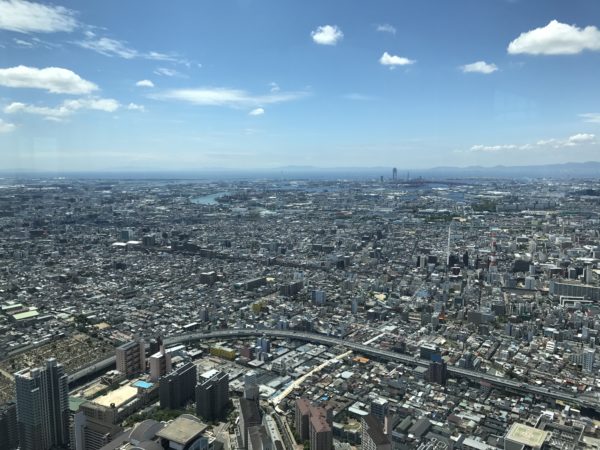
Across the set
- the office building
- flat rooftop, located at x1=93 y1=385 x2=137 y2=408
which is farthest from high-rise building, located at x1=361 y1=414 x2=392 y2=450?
flat rooftop, located at x1=93 y1=385 x2=137 y2=408

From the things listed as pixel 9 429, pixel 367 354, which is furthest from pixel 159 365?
pixel 367 354

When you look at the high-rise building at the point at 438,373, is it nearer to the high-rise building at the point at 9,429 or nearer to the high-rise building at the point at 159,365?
the high-rise building at the point at 159,365

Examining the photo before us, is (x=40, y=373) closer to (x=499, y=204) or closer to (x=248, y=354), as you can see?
(x=248, y=354)

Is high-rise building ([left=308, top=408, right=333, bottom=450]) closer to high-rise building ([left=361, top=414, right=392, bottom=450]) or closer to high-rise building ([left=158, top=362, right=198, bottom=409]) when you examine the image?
high-rise building ([left=361, top=414, right=392, bottom=450])

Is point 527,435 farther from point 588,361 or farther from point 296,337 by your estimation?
point 296,337

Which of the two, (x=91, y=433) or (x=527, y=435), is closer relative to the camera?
(x=91, y=433)

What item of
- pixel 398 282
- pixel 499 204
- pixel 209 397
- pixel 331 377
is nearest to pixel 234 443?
pixel 209 397

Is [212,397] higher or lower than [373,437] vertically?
lower
